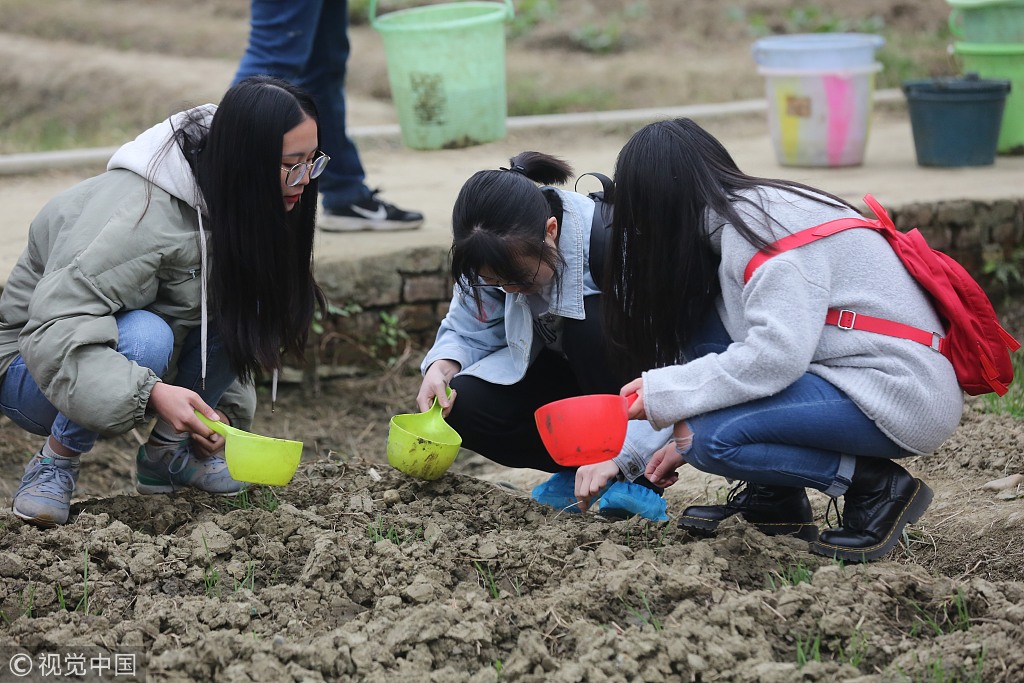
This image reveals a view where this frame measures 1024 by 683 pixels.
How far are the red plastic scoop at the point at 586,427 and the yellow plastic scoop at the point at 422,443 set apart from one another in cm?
36

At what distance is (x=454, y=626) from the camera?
6.45ft

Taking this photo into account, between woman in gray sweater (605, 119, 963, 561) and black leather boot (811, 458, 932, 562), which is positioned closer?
woman in gray sweater (605, 119, 963, 561)

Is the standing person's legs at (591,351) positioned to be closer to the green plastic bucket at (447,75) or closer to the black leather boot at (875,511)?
the black leather boot at (875,511)

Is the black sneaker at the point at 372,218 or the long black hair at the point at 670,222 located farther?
the black sneaker at the point at 372,218

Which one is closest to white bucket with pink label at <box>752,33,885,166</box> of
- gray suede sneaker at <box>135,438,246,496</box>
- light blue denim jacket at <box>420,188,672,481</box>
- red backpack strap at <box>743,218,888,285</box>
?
light blue denim jacket at <box>420,188,672,481</box>

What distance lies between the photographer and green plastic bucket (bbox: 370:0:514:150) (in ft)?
13.5

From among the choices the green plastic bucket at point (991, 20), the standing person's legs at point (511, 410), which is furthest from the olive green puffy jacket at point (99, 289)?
the green plastic bucket at point (991, 20)

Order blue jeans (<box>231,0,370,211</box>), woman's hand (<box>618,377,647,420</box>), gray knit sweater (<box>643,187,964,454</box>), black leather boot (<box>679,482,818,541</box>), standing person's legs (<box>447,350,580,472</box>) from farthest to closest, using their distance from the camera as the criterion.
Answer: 1. blue jeans (<box>231,0,370,211</box>)
2. standing person's legs (<box>447,350,580,472</box>)
3. black leather boot (<box>679,482,818,541</box>)
4. woman's hand (<box>618,377,647,420</box>)
5. gray knit sweater (<box>643,187,964,454</box>)

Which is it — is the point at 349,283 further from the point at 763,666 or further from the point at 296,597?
the point at 763,666

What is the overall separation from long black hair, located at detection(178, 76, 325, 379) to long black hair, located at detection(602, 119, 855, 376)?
71cm

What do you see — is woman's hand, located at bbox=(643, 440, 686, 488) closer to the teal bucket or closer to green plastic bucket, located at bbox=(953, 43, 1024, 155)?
the teal bucket

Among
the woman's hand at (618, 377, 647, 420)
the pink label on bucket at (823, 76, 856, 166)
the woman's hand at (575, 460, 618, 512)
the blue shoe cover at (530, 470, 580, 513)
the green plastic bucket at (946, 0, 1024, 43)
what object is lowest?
the blue shoe cover at (530, 470, 580, 513)

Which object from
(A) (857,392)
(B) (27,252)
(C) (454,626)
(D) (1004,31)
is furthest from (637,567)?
(D) (1004,31)

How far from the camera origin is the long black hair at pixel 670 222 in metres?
2.10
